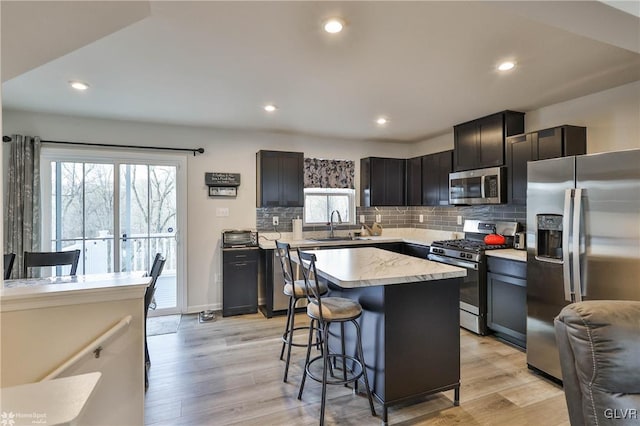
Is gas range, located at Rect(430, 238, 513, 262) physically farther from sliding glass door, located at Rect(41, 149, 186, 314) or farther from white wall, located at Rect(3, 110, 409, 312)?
sliding glass door, located at Rect(41, 149, 186, 314)

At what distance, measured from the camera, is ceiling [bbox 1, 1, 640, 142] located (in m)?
1.61

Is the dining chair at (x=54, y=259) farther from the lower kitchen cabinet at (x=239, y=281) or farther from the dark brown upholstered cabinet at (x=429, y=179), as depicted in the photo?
the dark brown upholstered cabinet at (x=429, y=179)

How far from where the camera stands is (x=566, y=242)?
7.91 ft

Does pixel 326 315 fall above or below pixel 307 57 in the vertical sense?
below

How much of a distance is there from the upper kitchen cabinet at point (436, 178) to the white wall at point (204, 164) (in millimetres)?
1870

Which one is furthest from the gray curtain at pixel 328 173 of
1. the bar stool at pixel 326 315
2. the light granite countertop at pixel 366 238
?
the bar stool at pixel 326 315

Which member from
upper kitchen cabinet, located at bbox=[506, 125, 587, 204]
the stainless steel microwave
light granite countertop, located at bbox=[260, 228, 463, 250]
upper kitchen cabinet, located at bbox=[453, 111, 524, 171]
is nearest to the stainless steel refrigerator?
upper kitchen cabinet, located at bbox=[506, 125, 587, 204]

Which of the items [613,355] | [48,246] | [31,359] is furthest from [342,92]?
[48,246]

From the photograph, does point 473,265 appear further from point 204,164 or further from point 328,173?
point 204,164

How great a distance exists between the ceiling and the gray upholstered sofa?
134 cm

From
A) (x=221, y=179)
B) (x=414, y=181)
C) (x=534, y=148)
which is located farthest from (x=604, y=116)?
(x=221, y=179)

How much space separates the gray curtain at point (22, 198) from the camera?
3.51 meters

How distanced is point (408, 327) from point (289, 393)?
1063mm

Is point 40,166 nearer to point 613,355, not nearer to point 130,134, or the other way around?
point 130,134
